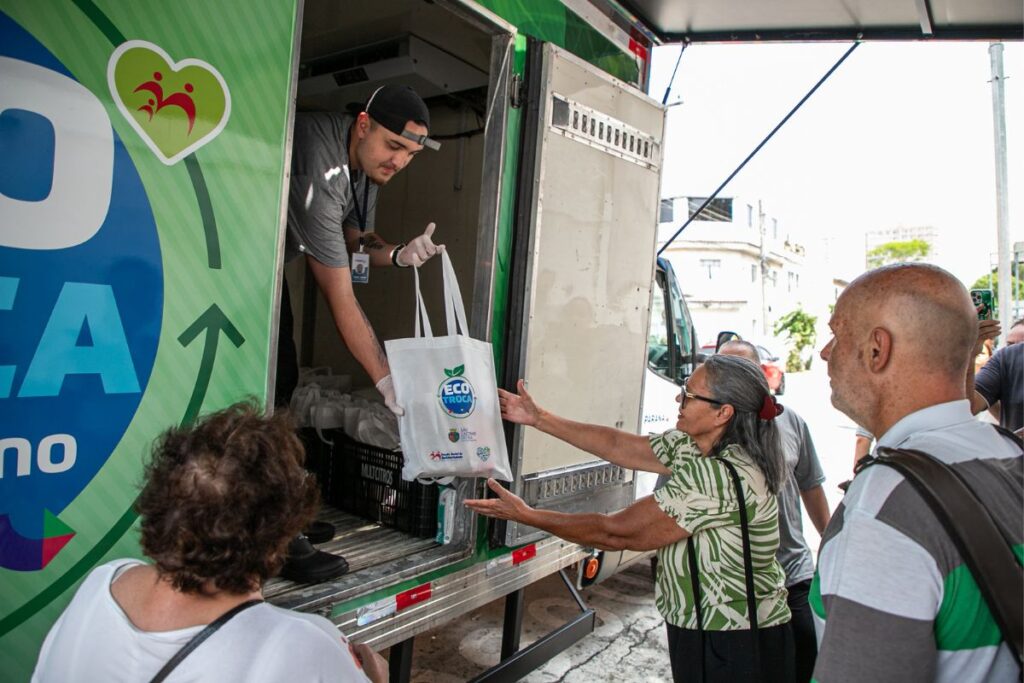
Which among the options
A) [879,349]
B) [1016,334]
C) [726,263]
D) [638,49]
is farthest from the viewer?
[726,263]

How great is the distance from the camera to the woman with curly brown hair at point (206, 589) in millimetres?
1146

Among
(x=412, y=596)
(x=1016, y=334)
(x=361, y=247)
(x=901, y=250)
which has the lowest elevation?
(x=412, y=596)

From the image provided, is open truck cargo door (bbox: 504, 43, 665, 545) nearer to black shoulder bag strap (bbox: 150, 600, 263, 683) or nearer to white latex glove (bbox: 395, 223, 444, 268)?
white latex glove (bbox: 395, 223, 444, 268)

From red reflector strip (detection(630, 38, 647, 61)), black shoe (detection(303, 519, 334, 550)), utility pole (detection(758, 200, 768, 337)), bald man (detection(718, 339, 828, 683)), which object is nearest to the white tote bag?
black shoe (detection(303, 519, 334, 550))

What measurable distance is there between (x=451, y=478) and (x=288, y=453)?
1626mm

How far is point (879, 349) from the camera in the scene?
1.37 meters

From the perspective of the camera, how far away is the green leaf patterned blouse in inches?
89.6

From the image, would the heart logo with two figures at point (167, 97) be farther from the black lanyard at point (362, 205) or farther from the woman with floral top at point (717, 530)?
the woman with floral top at point (717, 530)

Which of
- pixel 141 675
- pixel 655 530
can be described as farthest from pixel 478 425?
pixel 141 675

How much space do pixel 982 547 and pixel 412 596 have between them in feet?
6.37

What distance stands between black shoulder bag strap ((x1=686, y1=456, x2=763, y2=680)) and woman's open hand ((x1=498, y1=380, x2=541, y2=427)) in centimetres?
89

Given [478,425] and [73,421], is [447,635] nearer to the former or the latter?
[478,425]

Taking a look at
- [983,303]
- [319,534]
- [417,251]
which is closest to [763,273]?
[983,303]

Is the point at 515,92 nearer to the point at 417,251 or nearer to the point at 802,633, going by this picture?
the point at 417,251
